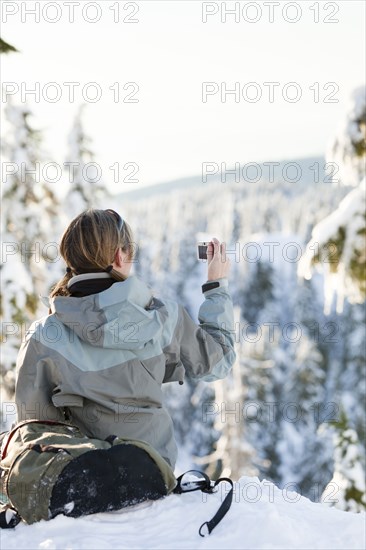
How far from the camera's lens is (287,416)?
178ft

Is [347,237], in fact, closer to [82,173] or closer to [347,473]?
[347,473]

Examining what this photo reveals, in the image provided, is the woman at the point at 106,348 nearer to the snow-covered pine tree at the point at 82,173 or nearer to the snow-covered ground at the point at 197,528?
the snow-covered ground at the point at 197,528

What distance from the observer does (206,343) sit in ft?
13.4

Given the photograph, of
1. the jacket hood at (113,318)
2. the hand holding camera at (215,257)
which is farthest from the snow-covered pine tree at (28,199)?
the jacket hood at (113,318)

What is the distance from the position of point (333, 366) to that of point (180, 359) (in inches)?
2535

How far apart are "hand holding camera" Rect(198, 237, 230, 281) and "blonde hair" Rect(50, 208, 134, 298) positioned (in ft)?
1.96

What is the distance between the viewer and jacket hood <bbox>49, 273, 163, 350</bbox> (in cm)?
378

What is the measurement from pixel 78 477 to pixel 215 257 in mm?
1619

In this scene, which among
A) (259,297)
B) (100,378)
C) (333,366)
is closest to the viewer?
(100,378)

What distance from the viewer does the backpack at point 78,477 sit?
11.2 ft

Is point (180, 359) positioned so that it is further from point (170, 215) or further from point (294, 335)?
point (170, 215)

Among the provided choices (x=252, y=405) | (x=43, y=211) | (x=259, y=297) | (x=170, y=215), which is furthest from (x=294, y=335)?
(x=170, y=215)

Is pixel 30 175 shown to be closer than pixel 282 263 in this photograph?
Yes

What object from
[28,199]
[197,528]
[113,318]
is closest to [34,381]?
[113,318]
